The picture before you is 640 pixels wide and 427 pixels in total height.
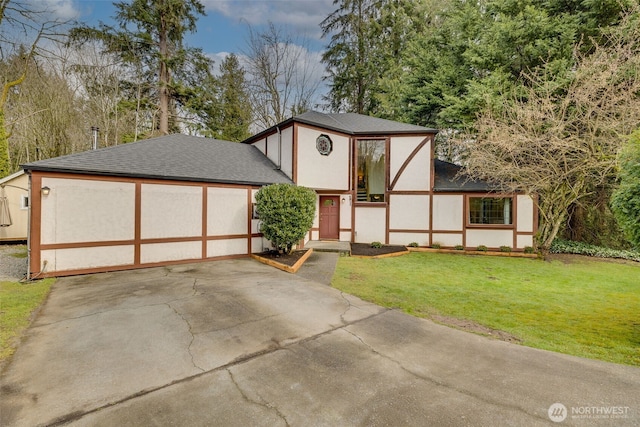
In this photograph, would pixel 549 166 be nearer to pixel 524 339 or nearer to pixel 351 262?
pixel 351 262

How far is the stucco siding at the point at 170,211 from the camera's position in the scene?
827cm

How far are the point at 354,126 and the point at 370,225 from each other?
5.13 meters

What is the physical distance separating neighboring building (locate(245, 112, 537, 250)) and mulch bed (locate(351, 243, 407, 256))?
1.57 feet

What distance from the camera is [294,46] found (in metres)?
20.1

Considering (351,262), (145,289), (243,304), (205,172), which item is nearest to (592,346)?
(243,304)

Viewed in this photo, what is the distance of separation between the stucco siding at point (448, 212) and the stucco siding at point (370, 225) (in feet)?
7.96

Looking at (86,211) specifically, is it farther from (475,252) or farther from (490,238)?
(490,238)

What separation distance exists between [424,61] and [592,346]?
53.2ft

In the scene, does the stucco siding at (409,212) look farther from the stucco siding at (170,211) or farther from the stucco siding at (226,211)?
the stucco siding at (170,211)

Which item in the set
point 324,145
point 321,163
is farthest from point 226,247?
point 324,145

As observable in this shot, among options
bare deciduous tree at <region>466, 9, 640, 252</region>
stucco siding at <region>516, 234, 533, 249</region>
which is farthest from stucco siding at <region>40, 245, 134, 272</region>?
stucco siding at <region>516, 234, 533, 249</region>

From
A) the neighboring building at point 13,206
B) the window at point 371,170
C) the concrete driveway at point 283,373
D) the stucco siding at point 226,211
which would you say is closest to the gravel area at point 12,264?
the neighboring building at point 13,206

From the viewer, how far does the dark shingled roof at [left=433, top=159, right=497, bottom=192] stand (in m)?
12.2

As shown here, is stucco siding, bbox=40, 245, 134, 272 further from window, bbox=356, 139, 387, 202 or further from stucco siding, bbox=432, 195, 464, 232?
stucco siding, bbox=432, 195, 464, 232
